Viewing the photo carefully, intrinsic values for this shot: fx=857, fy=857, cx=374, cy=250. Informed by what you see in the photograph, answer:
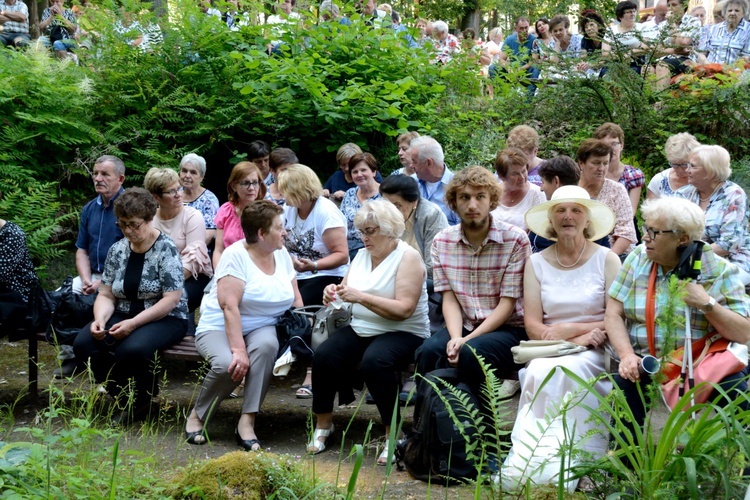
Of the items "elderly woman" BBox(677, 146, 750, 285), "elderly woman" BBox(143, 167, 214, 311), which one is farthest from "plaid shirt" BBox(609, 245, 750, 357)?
"elderly woman" BBox(143, 167, 214, 311)

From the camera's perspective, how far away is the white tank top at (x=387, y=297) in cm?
529

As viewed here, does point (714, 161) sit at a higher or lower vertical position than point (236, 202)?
higher

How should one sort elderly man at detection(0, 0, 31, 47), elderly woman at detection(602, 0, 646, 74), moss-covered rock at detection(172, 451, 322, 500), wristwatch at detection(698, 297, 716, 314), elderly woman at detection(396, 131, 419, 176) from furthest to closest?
elderly man at detection(0, 0, 31, 47) → elderly woman at detection(602, 0, 646, 74) → elderly woman at detection(396, 131, 419, 176) → wristwatch at detection(698, 297, 716, 314) → moss-covered rock at detection(172, 451, 322, 500)

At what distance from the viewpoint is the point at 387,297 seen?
17.3 feet

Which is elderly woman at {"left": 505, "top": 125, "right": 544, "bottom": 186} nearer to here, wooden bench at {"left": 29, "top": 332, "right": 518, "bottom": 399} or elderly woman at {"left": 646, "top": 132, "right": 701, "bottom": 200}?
elderly woman at {"left": 646, "top": 132, "right": 701, "bottom": 200}

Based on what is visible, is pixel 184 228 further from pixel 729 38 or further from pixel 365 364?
pixel 729 38

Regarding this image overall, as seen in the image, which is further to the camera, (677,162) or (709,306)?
(677,162)

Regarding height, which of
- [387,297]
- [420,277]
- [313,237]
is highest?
[313,237]

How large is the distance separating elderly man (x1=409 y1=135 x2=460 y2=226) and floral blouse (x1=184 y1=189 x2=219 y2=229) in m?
1.78

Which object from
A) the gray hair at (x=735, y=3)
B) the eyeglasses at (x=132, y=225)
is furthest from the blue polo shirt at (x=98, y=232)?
the gray hair at (x=735, y=3)

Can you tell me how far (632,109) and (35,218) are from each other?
645cm

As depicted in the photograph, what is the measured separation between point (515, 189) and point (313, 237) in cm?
157

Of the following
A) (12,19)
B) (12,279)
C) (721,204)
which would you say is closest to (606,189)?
(721,204)

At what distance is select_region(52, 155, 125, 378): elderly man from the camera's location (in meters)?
6.93
